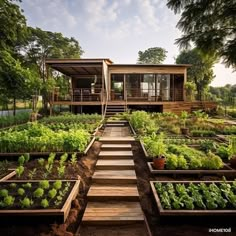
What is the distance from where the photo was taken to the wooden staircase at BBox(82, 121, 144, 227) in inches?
119

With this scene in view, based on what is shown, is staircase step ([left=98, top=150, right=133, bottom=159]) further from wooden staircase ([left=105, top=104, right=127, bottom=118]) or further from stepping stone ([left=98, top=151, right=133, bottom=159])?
wooden staircase ([left=105, top=104, right=127, bottom=118])

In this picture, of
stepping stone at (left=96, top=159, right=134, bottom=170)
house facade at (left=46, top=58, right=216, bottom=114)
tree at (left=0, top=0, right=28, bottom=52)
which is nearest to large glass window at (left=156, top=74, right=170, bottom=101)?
house facade at (left=46, top=58, right=216, bottom=114)

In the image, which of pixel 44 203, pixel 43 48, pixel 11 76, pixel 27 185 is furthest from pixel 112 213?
pixel 43 48

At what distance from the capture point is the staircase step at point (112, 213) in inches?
117

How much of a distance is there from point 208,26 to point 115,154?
12.1 feet

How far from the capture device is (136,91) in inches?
723

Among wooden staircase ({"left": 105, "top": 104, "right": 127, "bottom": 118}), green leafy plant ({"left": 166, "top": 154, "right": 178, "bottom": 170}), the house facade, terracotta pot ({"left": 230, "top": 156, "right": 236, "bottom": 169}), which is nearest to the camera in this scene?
green leafy plant ({"left": 166, "top": 154, "right": 178, "bottom": 170})

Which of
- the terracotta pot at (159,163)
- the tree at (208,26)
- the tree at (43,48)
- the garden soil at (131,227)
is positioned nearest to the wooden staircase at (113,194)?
the garden soil at (131,227)

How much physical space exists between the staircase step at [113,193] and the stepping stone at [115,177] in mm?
148

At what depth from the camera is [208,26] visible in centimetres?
332

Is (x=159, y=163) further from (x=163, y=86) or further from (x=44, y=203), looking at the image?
(x=163, y=86)

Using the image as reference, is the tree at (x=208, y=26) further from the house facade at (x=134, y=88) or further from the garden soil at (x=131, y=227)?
the house facade at (x=134, y=88)

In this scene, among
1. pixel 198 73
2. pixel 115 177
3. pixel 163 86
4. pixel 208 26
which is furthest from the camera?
pixel 198 73

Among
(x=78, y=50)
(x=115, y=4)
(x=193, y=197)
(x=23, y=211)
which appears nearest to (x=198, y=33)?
(x=193, y=197)
